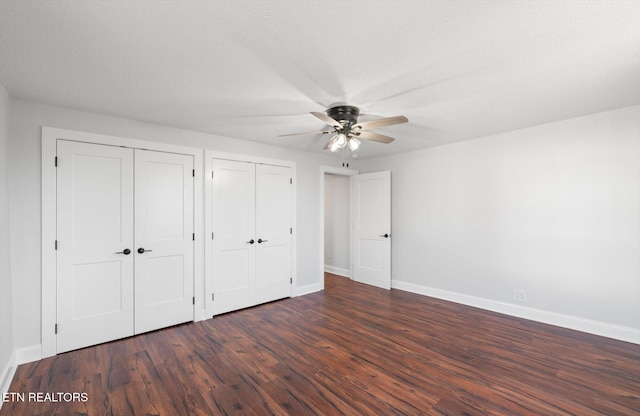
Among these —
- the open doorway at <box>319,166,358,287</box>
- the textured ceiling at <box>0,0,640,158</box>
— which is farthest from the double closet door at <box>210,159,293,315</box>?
the open doorway at <box>319,166,358,287</box>

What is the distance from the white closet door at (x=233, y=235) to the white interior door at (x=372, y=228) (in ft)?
7.38

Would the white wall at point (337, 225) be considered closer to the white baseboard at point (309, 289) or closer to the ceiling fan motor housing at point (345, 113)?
the white baseboard at point (309, 289)

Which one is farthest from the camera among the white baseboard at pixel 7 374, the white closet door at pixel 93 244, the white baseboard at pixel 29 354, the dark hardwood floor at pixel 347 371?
the white closet door at pixel 93 244

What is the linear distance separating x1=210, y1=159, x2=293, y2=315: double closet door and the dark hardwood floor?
0.57 meters

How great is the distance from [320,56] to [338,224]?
4.69 m

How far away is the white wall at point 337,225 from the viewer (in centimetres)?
616

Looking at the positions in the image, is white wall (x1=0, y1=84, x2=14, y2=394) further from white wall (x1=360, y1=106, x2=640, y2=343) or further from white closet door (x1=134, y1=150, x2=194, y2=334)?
white wall (x1=360, y1=106, x2=640, y2=343)

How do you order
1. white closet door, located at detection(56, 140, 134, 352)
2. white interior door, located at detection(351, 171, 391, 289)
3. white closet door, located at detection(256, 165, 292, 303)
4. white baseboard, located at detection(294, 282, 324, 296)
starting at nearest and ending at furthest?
white closet door, located at detection(56, 140, 134, 352) → white closet door, located at detection(256, 165, 292, 303) → white baseboard, located at detection(294, 282, 324, 296) → white interior door, located at detection(351, 171, 391, 289)

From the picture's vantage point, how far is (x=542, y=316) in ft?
11.6

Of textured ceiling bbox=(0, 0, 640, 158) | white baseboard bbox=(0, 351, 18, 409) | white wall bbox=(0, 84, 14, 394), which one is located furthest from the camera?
white wall bbox=(0, 84, 14, 394)

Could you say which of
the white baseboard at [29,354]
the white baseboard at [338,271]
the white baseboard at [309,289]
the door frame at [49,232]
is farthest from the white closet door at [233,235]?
the white baseboard at [338,271]

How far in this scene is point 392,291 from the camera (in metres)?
4.96

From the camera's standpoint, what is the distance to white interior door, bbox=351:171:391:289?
5.13 metres

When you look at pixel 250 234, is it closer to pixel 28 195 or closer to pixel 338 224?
pixel 28 195
